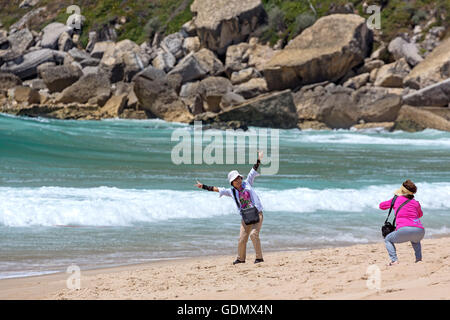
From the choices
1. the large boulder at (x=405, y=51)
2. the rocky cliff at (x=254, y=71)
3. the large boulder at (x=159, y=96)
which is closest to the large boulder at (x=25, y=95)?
the rocky cliff at (x=254, y=71)

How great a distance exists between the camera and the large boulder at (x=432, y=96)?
30.7 meters

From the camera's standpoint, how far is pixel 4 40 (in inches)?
2039

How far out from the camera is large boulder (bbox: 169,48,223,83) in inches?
1590

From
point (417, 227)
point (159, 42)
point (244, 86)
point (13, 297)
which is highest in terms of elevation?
point (159, 42)

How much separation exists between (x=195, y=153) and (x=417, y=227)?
50.6 feet

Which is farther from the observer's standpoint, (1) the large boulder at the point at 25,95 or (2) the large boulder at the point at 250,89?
(1) the large boulder at the point at 25,95

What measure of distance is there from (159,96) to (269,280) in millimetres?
31926

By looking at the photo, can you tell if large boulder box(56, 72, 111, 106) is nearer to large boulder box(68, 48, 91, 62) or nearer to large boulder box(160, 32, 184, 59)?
large boulder box(160, 32, 184, 59)

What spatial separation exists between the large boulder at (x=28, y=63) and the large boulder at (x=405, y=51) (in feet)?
90.2

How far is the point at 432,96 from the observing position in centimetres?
3103

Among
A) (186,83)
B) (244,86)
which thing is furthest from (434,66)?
(186,83)

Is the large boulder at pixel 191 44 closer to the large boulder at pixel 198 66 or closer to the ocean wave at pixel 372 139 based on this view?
the large boulder at pixel 198 66

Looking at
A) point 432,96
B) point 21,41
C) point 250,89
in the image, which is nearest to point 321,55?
point 250,89

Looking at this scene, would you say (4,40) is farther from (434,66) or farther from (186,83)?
(434,66)
